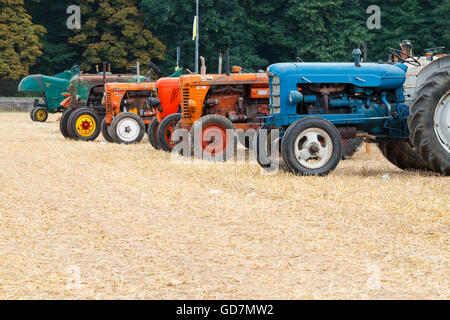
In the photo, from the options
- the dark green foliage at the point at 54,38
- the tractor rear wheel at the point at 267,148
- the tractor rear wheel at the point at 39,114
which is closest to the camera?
the tractor rear wheel at the point at 267,148

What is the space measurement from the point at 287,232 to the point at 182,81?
7.62m

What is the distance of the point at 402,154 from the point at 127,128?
751cm

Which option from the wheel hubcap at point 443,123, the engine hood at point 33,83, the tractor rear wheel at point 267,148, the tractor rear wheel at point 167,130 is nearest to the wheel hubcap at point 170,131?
the tractor rear wheel at point 167,130

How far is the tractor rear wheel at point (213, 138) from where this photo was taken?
12.2 meters

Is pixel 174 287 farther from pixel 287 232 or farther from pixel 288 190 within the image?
pixel 288 190

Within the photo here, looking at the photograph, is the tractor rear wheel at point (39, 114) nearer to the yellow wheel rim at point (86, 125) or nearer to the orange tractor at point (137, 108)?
the yellow wheel rim at point (86, 125)

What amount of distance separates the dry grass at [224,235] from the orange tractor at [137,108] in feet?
16.4

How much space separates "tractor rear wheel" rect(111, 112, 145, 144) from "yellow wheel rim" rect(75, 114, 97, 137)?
1.76m

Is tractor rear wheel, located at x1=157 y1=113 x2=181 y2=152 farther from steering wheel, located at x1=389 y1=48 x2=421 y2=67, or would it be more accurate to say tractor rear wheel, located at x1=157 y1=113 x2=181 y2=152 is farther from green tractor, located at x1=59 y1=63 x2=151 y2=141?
steering wheel, located at x1=389 y1=48 x2=421 y2=67

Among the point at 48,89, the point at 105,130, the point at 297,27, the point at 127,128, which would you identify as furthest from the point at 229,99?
the point at 297,27

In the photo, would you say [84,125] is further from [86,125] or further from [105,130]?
[105,130]

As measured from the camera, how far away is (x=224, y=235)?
595cm

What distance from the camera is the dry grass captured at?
14.7 feet
